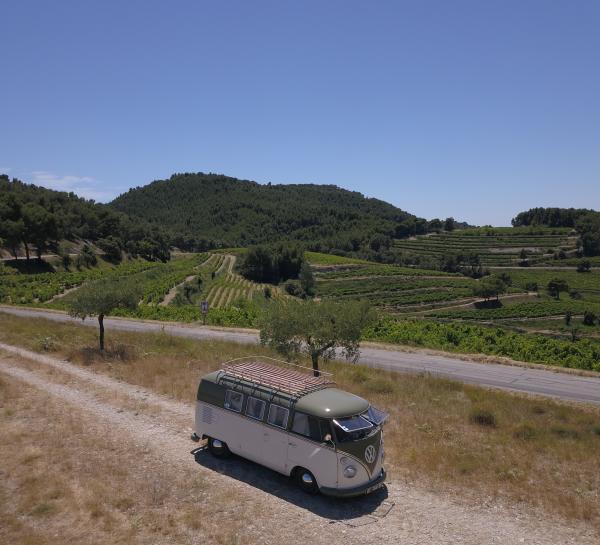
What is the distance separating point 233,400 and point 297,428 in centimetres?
203

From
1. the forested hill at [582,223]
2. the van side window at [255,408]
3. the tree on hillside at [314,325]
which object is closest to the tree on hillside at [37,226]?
the tree on hillside at [314,325]

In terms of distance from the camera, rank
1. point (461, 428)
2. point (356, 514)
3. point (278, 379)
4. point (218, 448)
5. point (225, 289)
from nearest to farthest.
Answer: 1. point (356, 514)
2. point (278, 379)
3. point (218, 448)
4. point (461, 428)
5. point (225, 289)

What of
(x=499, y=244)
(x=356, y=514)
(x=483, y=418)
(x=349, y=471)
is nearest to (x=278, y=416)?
(x=349, y=471)

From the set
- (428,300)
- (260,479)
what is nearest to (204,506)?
(260,479)

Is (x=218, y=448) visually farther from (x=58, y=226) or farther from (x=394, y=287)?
(x=394, y=287)

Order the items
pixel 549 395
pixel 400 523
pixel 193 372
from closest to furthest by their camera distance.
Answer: pixel 400 523, pixel 193 372, pixel 549 395

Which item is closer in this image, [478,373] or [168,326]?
[478,373]

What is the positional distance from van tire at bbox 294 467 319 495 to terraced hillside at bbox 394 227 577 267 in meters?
147

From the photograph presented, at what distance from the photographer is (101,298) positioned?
25688mm

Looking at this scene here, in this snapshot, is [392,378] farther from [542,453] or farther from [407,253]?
[407,253]

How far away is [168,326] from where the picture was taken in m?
42.4

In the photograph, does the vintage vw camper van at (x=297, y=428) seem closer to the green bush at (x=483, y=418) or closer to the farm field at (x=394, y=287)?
the green bush at (x=483, y=418)

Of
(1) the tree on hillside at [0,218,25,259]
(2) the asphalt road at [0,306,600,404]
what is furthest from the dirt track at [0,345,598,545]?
(1) the tree on hillside at [0,218,25,259]

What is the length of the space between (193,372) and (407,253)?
152524 mm
